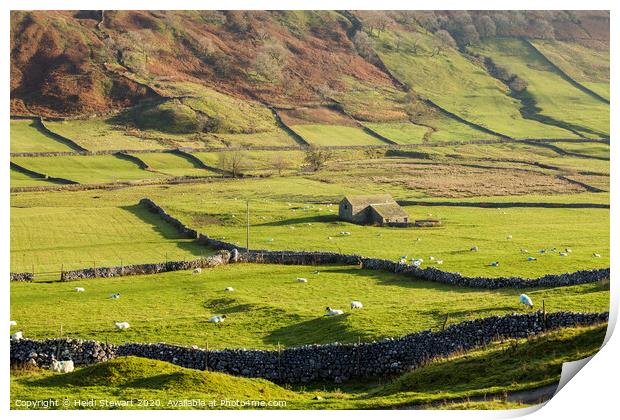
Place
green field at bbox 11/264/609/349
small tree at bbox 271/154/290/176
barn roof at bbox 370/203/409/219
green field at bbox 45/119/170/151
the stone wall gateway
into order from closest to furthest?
the stone wall gateway
green field at bbox 11/264/609/349
barn roof at bbox 370/203/409/219
small tree at bbox 271/154/290/176
green field at bbox 45/119/170/151

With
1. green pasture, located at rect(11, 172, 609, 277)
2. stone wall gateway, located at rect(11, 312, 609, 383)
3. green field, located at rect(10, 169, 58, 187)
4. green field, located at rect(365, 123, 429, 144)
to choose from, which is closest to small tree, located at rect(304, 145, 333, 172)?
green pasture, located at rect(11, 172, 609, 277)

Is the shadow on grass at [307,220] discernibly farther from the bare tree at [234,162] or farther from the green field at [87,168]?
the bare tree at [234,162]

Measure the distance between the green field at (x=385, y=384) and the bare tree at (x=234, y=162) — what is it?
71.8 m

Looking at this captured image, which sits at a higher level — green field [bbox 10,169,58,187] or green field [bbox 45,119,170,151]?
green field [bbox 45,119,170,151]

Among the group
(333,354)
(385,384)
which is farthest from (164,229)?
(385,384)

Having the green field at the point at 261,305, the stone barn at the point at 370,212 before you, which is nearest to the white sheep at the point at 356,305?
the green field at the point at 261,305

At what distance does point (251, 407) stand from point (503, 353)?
6.89 metres

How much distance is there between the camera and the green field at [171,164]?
95562mm

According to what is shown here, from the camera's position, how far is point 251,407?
69.3 feet

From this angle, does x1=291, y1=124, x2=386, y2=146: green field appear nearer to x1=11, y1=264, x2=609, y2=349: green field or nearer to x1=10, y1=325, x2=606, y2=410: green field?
x1=11, y1=264, x2=609, y2=349: green field

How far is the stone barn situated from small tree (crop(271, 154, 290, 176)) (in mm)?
35818

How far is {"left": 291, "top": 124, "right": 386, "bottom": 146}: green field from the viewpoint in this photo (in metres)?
122

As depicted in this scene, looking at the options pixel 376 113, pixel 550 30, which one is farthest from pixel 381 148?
pixel 550 30
